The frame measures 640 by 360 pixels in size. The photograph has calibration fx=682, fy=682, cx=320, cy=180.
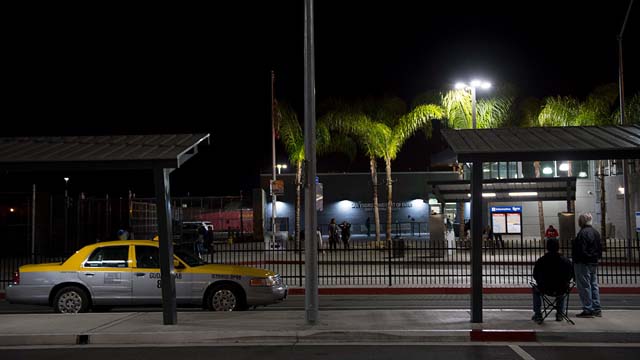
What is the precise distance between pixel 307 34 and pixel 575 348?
636 centimetres

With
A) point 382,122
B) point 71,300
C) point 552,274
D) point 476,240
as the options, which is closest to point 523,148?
point 476,240

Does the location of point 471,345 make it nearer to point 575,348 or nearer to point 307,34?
point 575,348

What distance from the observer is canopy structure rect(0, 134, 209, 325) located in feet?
35.5

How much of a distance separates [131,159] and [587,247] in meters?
7.39

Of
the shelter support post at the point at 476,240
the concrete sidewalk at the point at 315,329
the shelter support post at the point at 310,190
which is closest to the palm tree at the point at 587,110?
the concrete sidewalk at the point at 315,329

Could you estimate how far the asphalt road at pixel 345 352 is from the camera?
918 centimetres

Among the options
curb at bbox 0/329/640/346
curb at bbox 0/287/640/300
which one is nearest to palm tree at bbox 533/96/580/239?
curb at bbox 0/287/640/300

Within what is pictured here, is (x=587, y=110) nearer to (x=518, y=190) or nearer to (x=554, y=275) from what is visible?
(x=518, y=190)

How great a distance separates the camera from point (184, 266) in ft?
44.2

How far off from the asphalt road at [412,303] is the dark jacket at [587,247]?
3308 millimetres

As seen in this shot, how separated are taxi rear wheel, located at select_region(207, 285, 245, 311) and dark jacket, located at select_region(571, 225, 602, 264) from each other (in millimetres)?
6291

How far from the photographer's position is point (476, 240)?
11.3 m

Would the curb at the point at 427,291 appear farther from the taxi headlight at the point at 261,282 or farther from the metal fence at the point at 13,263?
the taxi headlight at the point at 261,282

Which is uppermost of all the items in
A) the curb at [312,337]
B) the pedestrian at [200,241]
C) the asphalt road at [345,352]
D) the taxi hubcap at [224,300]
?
the pedestrian at [200,241]
